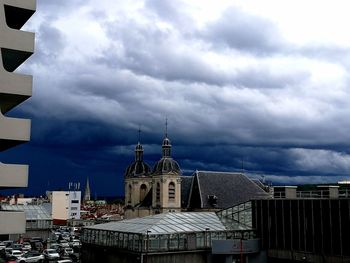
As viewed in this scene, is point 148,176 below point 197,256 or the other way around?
the other way around

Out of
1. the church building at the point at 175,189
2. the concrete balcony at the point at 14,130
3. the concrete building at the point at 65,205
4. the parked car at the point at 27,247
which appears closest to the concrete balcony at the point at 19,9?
the concrete balcony at the point at 14,130

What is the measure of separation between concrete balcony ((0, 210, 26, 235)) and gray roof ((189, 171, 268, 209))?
60.7 m

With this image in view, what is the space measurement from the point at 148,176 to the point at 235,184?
80.0ft

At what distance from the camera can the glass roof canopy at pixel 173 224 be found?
151 feet

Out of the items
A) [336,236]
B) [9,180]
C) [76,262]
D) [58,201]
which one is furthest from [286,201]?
[58,201]

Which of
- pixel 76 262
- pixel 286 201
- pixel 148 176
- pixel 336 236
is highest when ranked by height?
pixel 148 176

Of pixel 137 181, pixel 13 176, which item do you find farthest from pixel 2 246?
pixel 13 176

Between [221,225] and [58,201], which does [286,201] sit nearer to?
[221,225]

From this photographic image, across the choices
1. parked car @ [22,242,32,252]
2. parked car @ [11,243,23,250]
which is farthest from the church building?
parked car @ [11,243,23,250]

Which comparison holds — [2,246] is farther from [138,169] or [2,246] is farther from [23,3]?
[23,3]

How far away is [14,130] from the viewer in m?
22.3

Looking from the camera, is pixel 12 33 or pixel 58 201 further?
pixel 58 201

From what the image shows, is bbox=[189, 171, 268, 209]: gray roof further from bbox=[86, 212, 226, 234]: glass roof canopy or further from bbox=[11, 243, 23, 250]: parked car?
bbox=[11, 243, 23, 250]: parked car

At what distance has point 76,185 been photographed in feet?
574
